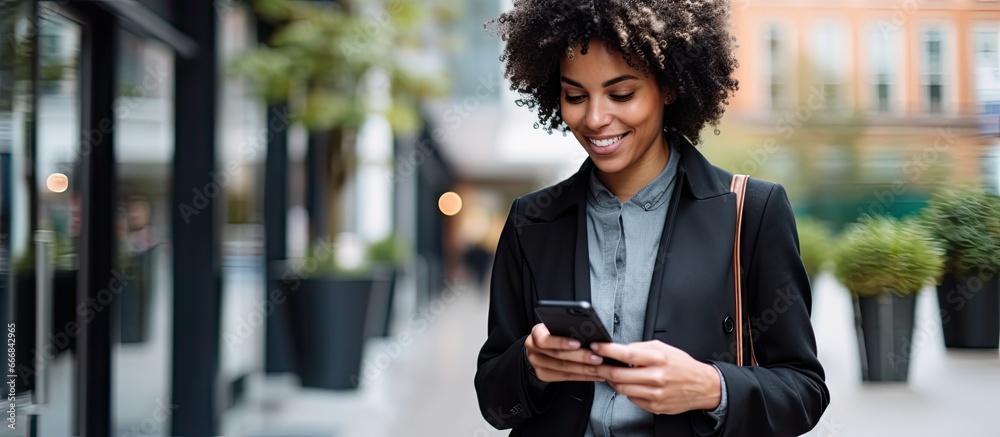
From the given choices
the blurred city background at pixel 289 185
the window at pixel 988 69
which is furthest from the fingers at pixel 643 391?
the window at pixel 988 69

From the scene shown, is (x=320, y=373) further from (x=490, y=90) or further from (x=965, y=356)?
(x=490, y=90)

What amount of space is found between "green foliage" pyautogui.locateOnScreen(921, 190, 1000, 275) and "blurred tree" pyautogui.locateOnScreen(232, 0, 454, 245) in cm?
440

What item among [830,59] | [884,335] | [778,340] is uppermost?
[830,59]

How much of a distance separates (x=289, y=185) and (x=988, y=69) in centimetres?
598

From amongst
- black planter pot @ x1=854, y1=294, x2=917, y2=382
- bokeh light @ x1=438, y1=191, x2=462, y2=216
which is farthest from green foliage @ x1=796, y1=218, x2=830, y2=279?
bokeh light @ x1=438, y1=191, x2=462, y2=216

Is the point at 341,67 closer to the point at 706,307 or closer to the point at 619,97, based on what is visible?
the point at 619,97

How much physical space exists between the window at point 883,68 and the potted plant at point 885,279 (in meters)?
0.78

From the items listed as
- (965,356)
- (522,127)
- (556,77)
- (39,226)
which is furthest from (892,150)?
(522,127)

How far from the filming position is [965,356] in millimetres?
3164

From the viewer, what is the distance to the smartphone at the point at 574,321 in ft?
3.92

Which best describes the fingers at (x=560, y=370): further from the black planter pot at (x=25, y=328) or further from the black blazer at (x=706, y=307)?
the black planter pot at (x=25, y=328)

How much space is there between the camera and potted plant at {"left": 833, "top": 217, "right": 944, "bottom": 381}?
3260 millimetres

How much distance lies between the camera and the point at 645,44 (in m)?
1.44

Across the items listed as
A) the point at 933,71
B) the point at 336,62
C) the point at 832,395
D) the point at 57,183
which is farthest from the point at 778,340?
the point at 336,62
